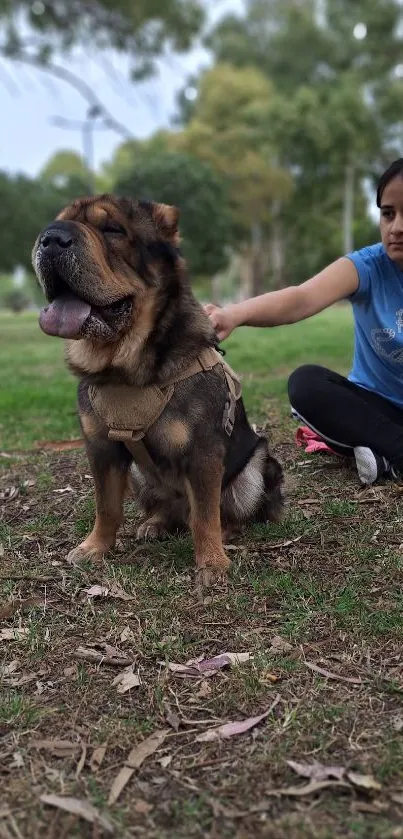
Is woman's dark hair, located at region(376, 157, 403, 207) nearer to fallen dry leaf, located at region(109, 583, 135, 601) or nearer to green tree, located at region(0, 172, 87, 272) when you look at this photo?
fallen dry leaf, located at region(109, 583, 135, 601)

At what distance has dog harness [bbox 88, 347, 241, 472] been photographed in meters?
3.14

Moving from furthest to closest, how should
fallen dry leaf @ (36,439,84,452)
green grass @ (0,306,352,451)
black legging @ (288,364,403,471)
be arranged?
1. green grass @ (0,306,352,451)
2. fallen dry leaf @ (36,439,84,452)
3. black legging @ (288,364,403,471)

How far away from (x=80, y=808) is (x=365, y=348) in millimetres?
3515

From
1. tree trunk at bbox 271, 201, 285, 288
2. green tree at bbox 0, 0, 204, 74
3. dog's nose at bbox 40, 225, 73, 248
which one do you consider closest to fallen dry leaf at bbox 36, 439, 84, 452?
dog's nose at bbox 40, 225, 73, 248

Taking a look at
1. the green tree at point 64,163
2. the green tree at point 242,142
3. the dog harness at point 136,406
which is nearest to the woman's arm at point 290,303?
the dog harness at point 136,406

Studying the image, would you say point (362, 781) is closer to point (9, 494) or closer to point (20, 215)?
point (9, 494)

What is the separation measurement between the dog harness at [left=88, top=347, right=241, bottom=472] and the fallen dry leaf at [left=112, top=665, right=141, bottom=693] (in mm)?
1068

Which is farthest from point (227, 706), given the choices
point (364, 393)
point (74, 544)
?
point (364, 393)

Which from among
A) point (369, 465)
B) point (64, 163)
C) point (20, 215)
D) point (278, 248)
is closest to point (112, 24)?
point (20, 215)

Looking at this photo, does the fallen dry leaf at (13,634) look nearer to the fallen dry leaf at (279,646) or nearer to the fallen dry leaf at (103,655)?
the fallen dry leaf at (103,655)

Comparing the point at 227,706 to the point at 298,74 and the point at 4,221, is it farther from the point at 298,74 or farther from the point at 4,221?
the point at 298,74

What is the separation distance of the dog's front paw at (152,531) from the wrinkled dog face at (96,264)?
3.78ft

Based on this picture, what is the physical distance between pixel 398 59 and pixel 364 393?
4591 centimetres

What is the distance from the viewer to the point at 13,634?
2.68 m
